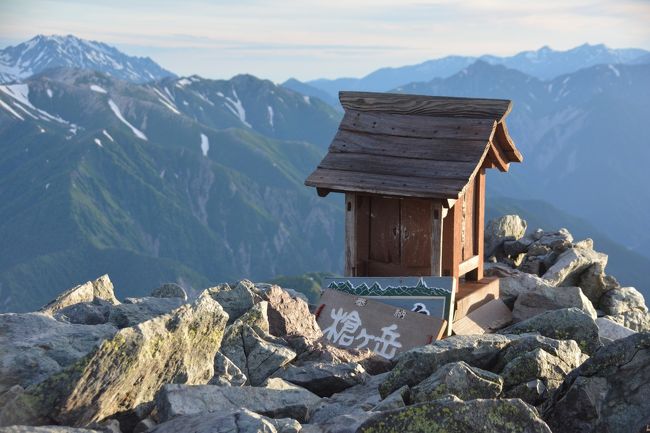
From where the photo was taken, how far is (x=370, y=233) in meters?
15.8

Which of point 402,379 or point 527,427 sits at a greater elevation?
point 527,427

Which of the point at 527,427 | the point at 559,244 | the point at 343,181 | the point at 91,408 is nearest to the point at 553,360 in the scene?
the point at 527,427

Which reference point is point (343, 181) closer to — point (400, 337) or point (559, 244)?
point (400, 337)

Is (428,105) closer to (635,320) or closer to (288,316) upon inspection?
(288,316)

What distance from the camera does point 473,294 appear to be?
598 inches

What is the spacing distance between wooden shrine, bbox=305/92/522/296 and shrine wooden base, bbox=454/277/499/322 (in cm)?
32

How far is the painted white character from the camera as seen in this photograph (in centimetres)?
1389

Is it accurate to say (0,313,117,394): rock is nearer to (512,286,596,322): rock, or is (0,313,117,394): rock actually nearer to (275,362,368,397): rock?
(275,362,368,397): rock

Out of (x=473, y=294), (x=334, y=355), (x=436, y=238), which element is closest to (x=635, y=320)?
(x=473, y=294)

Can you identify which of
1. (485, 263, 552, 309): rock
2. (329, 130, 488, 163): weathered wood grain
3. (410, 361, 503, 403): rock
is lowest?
(485, 263, 552, 309): rock

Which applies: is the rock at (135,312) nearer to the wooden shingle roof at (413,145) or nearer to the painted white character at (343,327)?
the painted white character at (343,327)

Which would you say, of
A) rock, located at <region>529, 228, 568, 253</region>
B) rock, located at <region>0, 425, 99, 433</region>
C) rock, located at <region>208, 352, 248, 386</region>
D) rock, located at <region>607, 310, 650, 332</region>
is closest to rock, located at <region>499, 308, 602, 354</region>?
rock, located at <region>208, 352, 248, 386</region>

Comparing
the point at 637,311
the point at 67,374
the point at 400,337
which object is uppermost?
the point at 67,374

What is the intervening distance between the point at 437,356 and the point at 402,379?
0.48 metres
